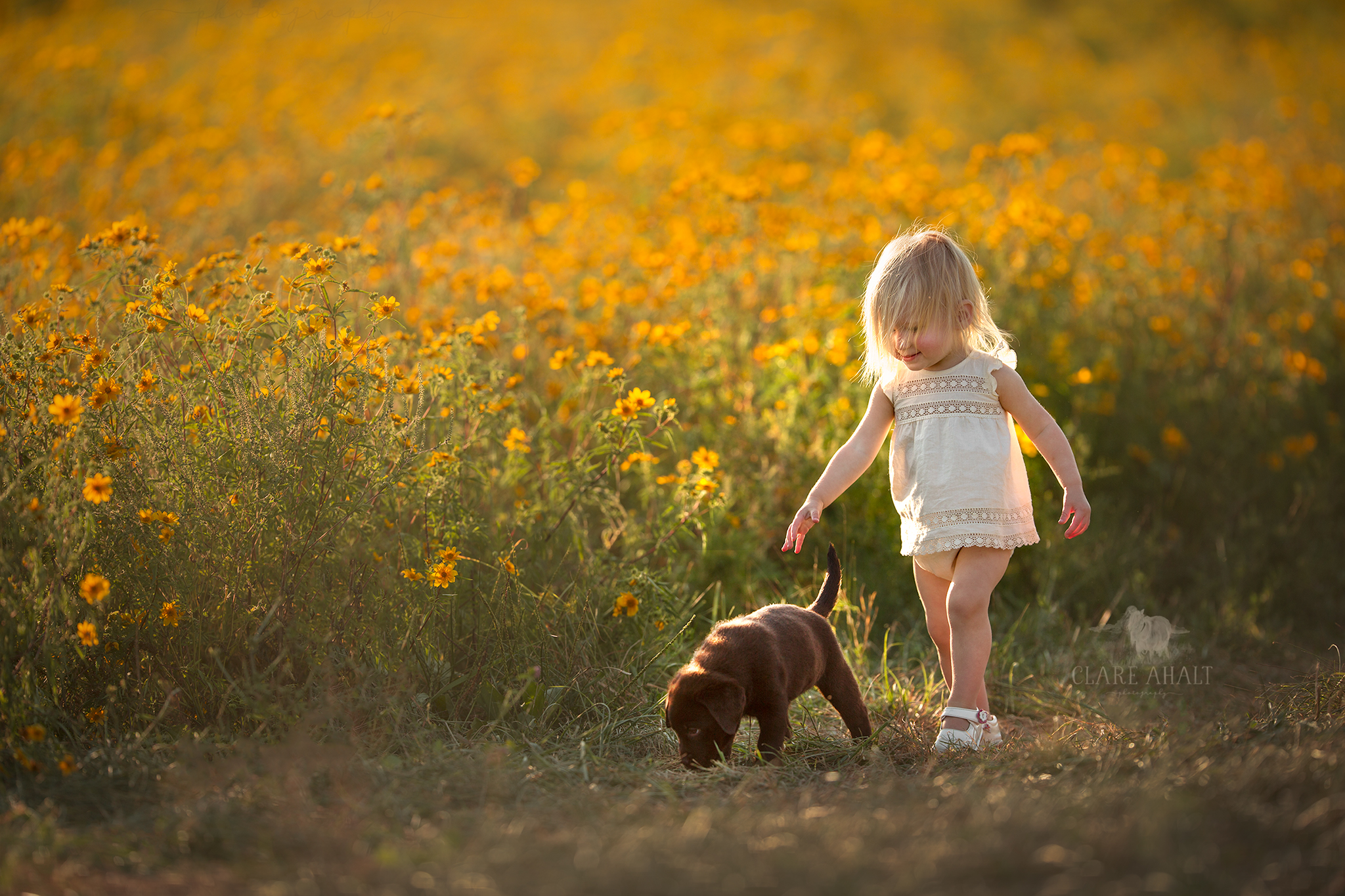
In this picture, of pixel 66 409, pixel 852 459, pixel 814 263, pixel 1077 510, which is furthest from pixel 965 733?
pixel 814 263

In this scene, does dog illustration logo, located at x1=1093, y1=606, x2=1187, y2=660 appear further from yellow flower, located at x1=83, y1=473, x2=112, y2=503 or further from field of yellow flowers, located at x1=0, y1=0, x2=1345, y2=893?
yellow flower, located at x1=83, y1=473, x2=112, y2=503

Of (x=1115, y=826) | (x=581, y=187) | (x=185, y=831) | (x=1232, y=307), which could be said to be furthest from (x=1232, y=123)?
(x=185, y=831)

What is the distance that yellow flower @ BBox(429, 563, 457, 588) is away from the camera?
9.37 feet

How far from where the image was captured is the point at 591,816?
2230mm

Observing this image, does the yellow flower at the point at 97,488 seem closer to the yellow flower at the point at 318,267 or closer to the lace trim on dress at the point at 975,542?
the yellow flower at the point at 318,267

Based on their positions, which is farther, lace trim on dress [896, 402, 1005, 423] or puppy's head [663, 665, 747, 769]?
lace trim on dress [896, 402, 1005, 423]

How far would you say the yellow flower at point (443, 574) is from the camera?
2857mm

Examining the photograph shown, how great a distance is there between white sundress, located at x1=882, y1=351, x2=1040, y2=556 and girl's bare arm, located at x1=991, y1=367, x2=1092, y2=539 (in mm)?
29

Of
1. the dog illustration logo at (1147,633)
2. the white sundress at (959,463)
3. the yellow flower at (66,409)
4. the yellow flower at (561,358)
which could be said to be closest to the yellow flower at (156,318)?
the yellow flower at (66,409)

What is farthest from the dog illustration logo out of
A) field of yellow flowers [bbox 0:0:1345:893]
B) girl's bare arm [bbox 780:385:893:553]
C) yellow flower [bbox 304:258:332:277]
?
yellow flower [bbox 304:258:332:277]

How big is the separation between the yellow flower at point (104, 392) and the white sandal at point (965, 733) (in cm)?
235

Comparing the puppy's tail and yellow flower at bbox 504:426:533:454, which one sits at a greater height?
yellow flower at bbox 504:426:533:454

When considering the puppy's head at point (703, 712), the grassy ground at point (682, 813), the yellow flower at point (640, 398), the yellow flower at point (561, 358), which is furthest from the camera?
the yellow flower at point (561, 358)

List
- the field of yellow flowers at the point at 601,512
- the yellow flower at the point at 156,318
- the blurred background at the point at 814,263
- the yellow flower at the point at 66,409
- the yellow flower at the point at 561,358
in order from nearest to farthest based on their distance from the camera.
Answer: the field of yellow flowers at the point at 601,512 < the yellow flower at the point at 66,409 < the yellow flower at the point at 156,318 < the yellow flower at the point at 561,358 < the blurred background at the point at 814,263
